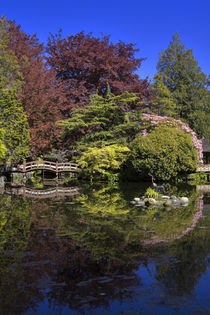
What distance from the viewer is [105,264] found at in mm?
4527

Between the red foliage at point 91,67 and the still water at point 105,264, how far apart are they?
19.6 meters

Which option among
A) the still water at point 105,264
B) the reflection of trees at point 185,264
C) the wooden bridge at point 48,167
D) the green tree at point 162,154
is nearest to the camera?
the still water at point 105,264

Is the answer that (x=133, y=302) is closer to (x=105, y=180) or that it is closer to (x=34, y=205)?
(x=34, y=205)

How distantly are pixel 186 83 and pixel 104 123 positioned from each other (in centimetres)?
1938

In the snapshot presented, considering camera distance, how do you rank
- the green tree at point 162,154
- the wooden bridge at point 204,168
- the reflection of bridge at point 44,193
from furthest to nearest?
1. the wooden bridge at point 204,168
2. the green tree at point 162,154
3. the reflection of bridge at point 44,193

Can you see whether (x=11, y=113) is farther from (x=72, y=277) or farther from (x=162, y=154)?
(x=72, y=277)

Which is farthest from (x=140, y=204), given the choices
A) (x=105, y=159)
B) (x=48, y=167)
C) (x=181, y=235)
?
(x=48, y=167)

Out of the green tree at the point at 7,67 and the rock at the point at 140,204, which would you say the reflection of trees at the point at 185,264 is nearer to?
the rock at the point at 140,204

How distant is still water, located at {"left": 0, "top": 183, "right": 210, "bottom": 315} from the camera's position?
3379mm

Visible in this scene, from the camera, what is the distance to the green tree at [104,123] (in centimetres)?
2205

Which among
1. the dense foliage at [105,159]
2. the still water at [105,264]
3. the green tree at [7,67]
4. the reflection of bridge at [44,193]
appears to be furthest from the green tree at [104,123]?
the still water at [105,264]

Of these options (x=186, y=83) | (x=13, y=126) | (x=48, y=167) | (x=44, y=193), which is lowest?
(x=44, y=193)

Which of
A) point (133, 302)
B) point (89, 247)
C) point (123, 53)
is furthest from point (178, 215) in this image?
point (123, 53)

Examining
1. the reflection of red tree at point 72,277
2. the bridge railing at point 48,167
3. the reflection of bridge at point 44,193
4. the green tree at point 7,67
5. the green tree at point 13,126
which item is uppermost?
the green tree at point 7,67
